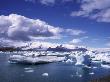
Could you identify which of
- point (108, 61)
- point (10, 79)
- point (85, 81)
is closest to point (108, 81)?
point (85, 81)

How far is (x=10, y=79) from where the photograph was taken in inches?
989

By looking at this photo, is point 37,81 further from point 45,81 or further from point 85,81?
point 85,81

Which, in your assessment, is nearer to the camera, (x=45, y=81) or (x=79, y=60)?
(x=45, y=81)

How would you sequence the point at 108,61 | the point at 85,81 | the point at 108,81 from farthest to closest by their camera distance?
the point at 108,61 < the point at 85,81 < the point at 108,81

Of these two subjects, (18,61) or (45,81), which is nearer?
(45,81)

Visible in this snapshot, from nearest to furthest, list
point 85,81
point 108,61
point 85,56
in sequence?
point 85,81
point 85,56
point 108,61

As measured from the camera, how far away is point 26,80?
Answer: 25.2 meters

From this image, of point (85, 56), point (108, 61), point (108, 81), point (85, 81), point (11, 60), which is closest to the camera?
point (108, 81)

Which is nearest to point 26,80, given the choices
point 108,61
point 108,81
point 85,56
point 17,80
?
point 17,80

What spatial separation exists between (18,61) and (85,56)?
12.9m

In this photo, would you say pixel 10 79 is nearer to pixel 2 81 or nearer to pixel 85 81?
Result: pixel 2 81

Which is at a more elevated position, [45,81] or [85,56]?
[85,56]

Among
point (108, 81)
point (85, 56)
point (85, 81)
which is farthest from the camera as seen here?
point (85, 56)

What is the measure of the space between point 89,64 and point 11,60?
597 inches
